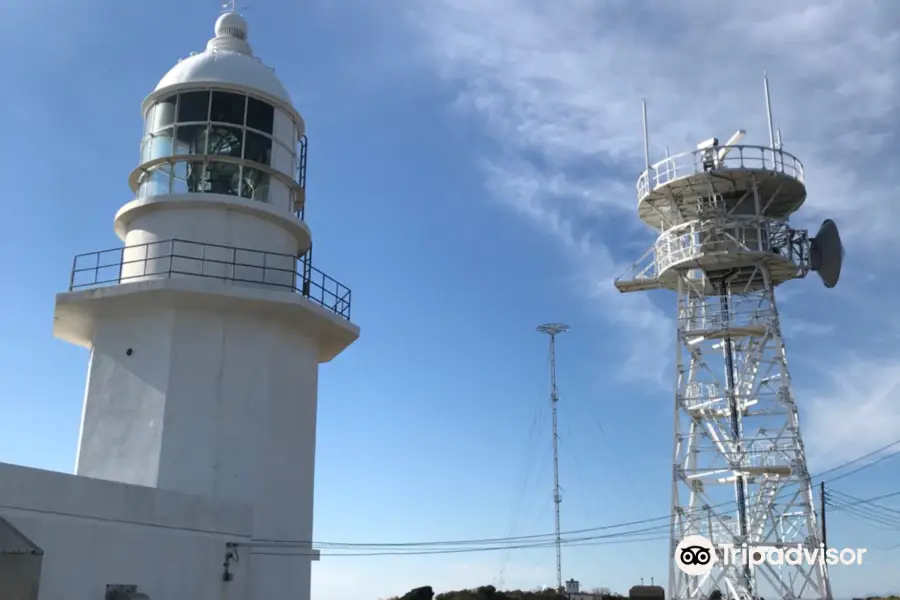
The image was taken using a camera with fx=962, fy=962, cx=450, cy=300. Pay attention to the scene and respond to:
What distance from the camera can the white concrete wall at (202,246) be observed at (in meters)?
22.6

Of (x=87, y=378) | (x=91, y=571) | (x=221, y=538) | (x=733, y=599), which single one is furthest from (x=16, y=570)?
(x=733, y=599)

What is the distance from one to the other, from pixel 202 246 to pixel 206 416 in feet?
13.4

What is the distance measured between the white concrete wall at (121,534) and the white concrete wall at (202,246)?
18.6 feet

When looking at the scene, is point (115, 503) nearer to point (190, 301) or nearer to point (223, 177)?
point (190, 301)

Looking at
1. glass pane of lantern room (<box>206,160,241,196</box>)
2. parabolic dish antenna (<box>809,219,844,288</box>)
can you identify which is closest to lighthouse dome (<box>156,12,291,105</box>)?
glass pane of lantern room (<box>206,160,241,196</box>)

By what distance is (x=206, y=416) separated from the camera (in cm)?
2131

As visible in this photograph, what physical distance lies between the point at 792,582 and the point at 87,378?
23910 mm

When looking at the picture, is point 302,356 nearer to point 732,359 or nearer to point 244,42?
point 244,42

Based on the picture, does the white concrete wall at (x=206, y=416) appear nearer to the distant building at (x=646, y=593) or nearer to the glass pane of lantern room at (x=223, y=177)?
the glass pane of lantern room at (x=223, y=177)

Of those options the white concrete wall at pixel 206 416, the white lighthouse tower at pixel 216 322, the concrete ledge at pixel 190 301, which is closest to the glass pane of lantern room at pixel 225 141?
the white lighthouse tower at pixel 216 322

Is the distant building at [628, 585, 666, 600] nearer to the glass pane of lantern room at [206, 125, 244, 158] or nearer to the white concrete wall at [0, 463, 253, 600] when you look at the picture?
the white concrete wall at [0, 463, 253, 600]

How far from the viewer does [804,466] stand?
109 ft

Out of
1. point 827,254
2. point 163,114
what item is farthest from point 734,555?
point 163,114

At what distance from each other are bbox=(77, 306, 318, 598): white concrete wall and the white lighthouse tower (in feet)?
0.10
